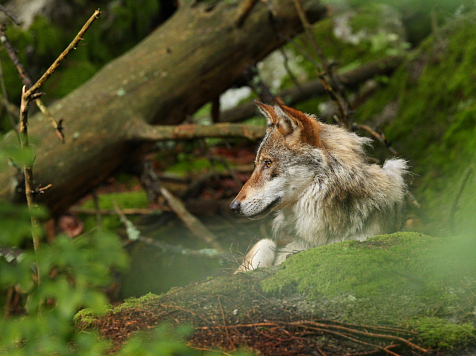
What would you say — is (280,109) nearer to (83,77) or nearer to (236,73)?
(236,73)

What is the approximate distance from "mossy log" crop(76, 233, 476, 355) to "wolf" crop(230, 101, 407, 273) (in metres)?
0.71

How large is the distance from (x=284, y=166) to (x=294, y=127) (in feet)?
1.45

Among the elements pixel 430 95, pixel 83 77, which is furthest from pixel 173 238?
pixel 430 95

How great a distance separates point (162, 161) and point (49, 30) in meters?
4.31

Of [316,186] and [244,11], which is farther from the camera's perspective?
[244,11]

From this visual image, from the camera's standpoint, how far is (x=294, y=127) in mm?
4145

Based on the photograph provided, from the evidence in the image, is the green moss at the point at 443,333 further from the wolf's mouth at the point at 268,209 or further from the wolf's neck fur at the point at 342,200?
the wolf's mouth at the point at 268,209

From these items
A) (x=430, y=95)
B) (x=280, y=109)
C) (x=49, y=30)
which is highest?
(x=49, y=30)

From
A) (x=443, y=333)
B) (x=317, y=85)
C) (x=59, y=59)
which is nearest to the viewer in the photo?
(x=443, y=333)

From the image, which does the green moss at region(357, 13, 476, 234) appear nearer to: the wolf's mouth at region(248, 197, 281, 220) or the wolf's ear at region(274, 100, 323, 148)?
the wolf's ear at region(274, 100, 323, 148)

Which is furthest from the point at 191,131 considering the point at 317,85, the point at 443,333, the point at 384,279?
the point at 317,85

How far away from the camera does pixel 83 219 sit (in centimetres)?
834

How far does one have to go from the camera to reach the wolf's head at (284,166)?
412cm

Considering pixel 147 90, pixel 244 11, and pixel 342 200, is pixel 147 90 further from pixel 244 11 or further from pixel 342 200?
pixel 342 200
